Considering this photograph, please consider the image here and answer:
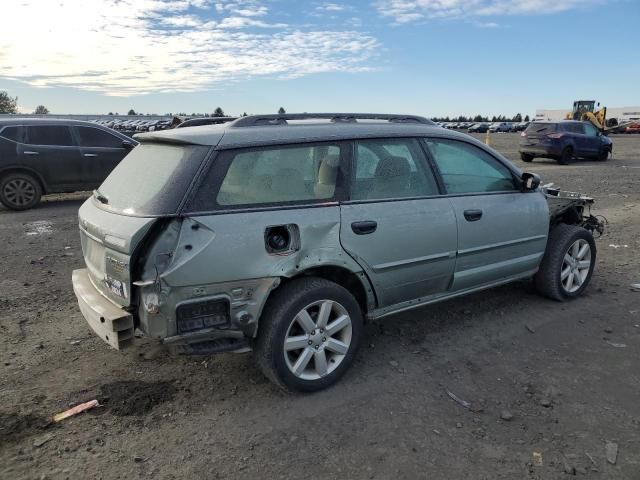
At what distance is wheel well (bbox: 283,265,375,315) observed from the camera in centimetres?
338

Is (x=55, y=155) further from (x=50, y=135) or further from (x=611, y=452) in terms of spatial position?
(x=611, y=452)

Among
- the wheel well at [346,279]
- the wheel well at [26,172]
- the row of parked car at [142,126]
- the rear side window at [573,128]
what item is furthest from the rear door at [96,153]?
the row of parked car at [142,126]

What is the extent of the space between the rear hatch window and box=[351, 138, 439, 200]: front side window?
1696 cm

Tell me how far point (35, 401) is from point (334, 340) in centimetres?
195

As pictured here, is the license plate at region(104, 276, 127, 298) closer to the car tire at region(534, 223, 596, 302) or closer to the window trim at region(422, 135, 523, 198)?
the window trim at region(422, 135, 523, 198)

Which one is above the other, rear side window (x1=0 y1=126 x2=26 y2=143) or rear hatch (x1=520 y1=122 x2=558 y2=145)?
rear hatch (x1=520 y1=122 x2=558 y2=145)

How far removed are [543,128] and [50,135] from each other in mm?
16428

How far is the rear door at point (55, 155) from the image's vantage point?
32.3ft

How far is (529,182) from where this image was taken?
178 inches

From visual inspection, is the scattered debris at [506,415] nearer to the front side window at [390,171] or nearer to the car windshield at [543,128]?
the front side window at [390,171]

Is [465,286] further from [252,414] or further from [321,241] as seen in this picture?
[252,414]

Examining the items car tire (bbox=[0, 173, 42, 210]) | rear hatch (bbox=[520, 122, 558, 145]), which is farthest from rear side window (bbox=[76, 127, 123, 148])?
rear hatch (bbox=[520, 122, 558, 145])

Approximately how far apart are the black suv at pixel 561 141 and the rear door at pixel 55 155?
15.6 m

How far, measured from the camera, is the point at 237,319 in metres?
3.02
